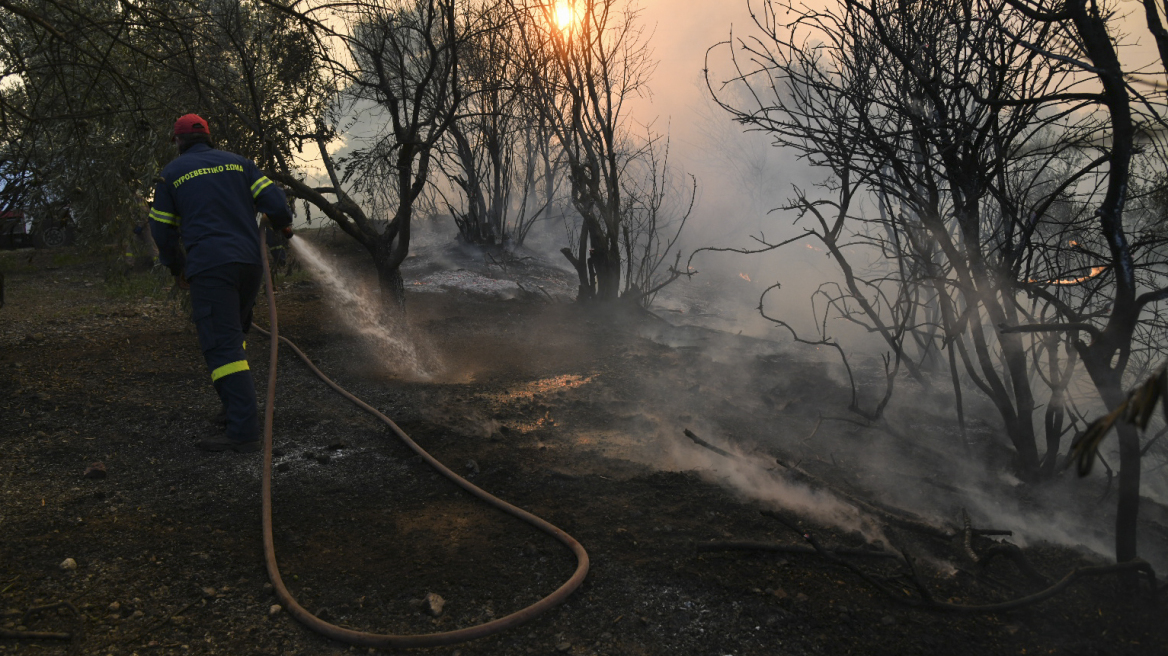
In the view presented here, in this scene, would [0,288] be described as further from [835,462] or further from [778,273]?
[778,273]

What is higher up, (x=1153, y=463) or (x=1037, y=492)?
(x=1037, y=492)

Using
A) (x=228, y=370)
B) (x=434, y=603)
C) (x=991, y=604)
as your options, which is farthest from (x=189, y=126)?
(x=991, y=604)

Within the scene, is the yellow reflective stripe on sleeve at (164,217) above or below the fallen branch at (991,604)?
above

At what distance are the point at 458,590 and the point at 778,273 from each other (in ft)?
68.9

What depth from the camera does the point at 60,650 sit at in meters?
2.06

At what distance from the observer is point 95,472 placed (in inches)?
131

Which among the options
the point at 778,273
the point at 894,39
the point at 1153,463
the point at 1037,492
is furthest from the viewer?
the point at 778,273

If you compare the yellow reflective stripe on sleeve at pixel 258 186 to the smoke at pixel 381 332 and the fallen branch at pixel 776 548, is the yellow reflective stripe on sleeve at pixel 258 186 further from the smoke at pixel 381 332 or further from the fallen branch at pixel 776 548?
the fallen branch at pixel 776 548

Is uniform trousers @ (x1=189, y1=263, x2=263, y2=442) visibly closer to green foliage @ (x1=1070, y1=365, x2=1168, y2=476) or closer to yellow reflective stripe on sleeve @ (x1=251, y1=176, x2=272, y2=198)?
yellow reflective stripe on sleeve @ (x1=251, y1=176, x2=272, y2=198)

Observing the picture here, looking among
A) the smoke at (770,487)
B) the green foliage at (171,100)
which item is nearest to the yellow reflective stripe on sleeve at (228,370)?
the smoke at (770,487)

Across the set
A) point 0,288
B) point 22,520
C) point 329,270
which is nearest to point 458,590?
point 22,520

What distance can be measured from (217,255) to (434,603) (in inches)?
95.0

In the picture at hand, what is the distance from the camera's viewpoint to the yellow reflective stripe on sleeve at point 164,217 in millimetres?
3833

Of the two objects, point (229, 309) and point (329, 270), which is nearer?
point (229, 309)
